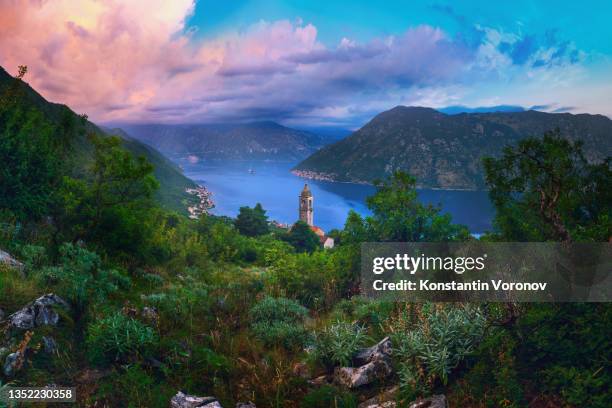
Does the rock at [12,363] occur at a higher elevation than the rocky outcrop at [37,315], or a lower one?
lower

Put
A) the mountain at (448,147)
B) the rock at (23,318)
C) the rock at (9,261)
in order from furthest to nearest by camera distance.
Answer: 1. the mountain at (448,147)
2. the rock at (9,261)
3. the rock at (23,318)

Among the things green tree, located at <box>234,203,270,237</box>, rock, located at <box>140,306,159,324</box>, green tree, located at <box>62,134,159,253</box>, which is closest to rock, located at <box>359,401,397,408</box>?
rock, located at <box>140,306,159,324</box>

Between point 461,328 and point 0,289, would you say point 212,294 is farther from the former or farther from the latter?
point 461,328

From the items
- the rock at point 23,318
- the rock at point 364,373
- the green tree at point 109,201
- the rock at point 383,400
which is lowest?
the rock at point 383,400

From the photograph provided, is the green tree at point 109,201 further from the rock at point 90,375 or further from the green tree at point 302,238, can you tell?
the green tree at point 302,238

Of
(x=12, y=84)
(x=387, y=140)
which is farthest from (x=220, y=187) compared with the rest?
(x=12, y=84)

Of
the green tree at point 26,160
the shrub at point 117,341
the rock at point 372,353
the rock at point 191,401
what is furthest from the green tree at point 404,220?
the green tree at point 26,160

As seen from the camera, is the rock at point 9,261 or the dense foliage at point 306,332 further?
the rock at point 9,261

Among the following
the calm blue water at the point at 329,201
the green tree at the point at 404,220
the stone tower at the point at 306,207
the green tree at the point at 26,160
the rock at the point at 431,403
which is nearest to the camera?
the rock at the point at 431,403
